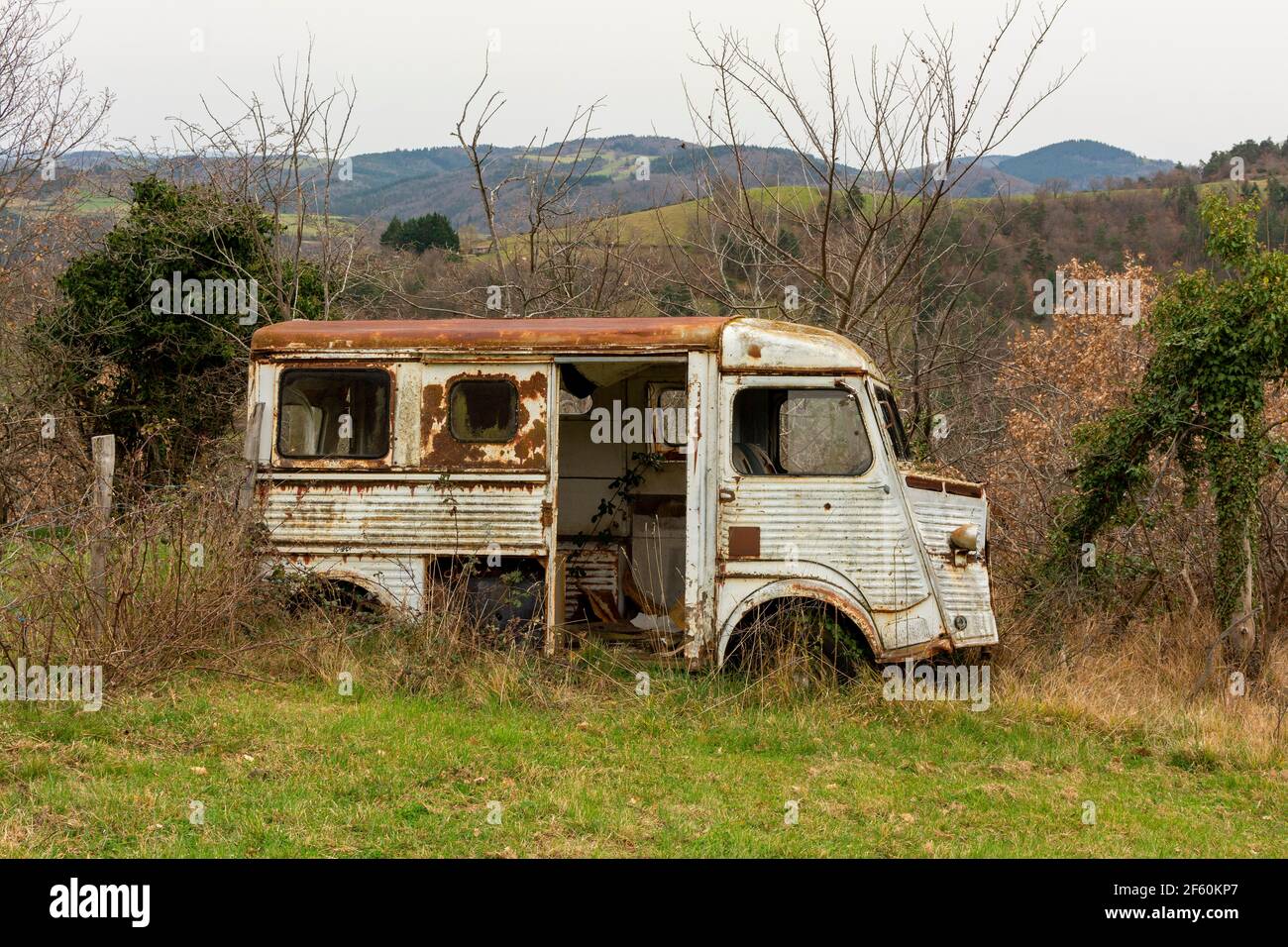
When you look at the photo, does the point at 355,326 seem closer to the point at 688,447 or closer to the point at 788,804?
the point at 688,447

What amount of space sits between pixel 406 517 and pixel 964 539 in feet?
13.5

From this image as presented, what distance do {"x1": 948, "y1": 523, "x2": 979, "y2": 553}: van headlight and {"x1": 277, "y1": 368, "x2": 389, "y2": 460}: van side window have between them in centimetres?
434

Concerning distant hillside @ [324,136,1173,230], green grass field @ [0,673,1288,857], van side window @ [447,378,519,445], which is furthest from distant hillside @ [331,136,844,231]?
green grass field @ [0,673,1288,857]

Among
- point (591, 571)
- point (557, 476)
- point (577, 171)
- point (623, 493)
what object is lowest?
point (591, 571)

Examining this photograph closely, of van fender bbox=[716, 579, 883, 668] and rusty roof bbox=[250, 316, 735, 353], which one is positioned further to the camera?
rusty roof bbox=[250, 316, 735, 353]

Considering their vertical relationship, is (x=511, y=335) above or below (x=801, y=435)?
above

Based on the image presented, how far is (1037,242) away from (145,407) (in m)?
29.6

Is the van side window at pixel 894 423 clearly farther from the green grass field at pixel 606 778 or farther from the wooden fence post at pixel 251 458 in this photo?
the wooden fence post at pixel 251 458

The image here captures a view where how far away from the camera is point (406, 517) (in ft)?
29.4

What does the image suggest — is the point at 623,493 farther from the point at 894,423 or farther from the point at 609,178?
the point at 609,178

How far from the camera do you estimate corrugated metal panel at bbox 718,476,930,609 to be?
8.31 metres

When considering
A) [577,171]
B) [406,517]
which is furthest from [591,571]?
[577,171]

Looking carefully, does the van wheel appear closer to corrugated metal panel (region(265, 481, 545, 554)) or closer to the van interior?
corrugated metal panel (region(265, 481, 545, 554))

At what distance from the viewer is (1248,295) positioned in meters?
9.56
